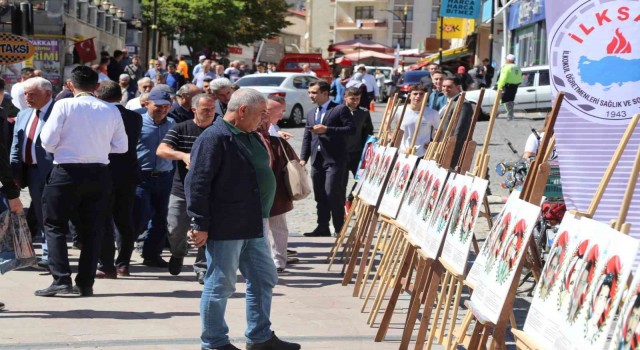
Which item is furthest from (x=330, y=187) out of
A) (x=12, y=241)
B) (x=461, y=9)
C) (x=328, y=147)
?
(x=461, y=9)

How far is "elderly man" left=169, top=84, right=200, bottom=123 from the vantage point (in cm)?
1184

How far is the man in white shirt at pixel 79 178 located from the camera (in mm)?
9641

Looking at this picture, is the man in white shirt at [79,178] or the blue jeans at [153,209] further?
the blue jeans at [153,209]

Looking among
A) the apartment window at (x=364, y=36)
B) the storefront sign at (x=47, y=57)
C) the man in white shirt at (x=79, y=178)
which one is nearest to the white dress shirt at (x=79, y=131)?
the man in white shirt at (x=79, y=178)

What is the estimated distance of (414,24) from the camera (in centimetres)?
11656

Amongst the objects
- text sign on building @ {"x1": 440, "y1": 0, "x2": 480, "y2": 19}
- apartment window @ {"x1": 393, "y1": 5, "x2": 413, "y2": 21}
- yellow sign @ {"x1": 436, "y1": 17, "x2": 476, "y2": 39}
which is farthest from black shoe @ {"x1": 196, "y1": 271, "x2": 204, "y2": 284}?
apartment window @ {"x1": 393, "y1": 5, "x2": 413, "y2": 21}

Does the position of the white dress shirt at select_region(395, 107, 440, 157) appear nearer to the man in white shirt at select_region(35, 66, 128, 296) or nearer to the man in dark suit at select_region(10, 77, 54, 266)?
the man in dark suit at select_region(10, 77, 54, 266)

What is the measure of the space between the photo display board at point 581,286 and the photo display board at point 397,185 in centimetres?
416

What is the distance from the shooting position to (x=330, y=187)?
13.7 m

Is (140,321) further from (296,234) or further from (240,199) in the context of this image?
(296,234)

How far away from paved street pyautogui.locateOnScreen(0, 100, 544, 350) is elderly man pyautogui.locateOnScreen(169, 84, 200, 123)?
1.49m

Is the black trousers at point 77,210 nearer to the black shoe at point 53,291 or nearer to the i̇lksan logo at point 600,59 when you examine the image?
the black shoe at point 53,291

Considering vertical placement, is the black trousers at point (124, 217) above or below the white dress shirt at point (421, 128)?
below

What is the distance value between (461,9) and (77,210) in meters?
32.6
